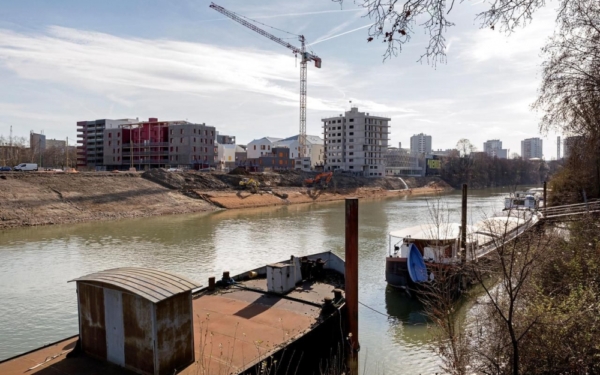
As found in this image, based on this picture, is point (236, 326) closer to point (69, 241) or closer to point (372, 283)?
point (372, 283)

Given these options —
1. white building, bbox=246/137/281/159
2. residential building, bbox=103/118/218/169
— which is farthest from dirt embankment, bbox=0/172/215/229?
white building, bbox=246/137/281/159

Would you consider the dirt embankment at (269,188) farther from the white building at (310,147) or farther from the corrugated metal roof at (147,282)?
the corrugated metal roof at (147,282)

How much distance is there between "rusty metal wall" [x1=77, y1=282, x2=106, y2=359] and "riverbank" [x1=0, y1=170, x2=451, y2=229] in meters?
34.4

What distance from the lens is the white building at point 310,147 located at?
409 feet

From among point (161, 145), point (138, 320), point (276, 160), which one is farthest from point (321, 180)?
point (138, 320)

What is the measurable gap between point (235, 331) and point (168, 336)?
2.59 metres

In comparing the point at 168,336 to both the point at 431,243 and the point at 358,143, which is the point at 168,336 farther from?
the point at 358,143

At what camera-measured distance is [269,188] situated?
230 feet

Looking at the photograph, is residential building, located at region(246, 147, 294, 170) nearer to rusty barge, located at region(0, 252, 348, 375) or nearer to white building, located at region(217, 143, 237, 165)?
white building, located at region(217, 143, 237, 165)

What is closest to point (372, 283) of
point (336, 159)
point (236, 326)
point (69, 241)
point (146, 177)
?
point (236, 326)

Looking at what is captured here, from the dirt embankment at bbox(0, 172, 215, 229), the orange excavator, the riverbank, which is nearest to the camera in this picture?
the dirt embankment at bbox(0, 172, 215, 229)

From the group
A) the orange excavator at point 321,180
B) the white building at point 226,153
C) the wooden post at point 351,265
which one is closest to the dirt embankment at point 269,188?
the orange excavator at point 321,180

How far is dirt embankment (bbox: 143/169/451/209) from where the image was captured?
5994 cm

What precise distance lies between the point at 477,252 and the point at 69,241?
2784cm
